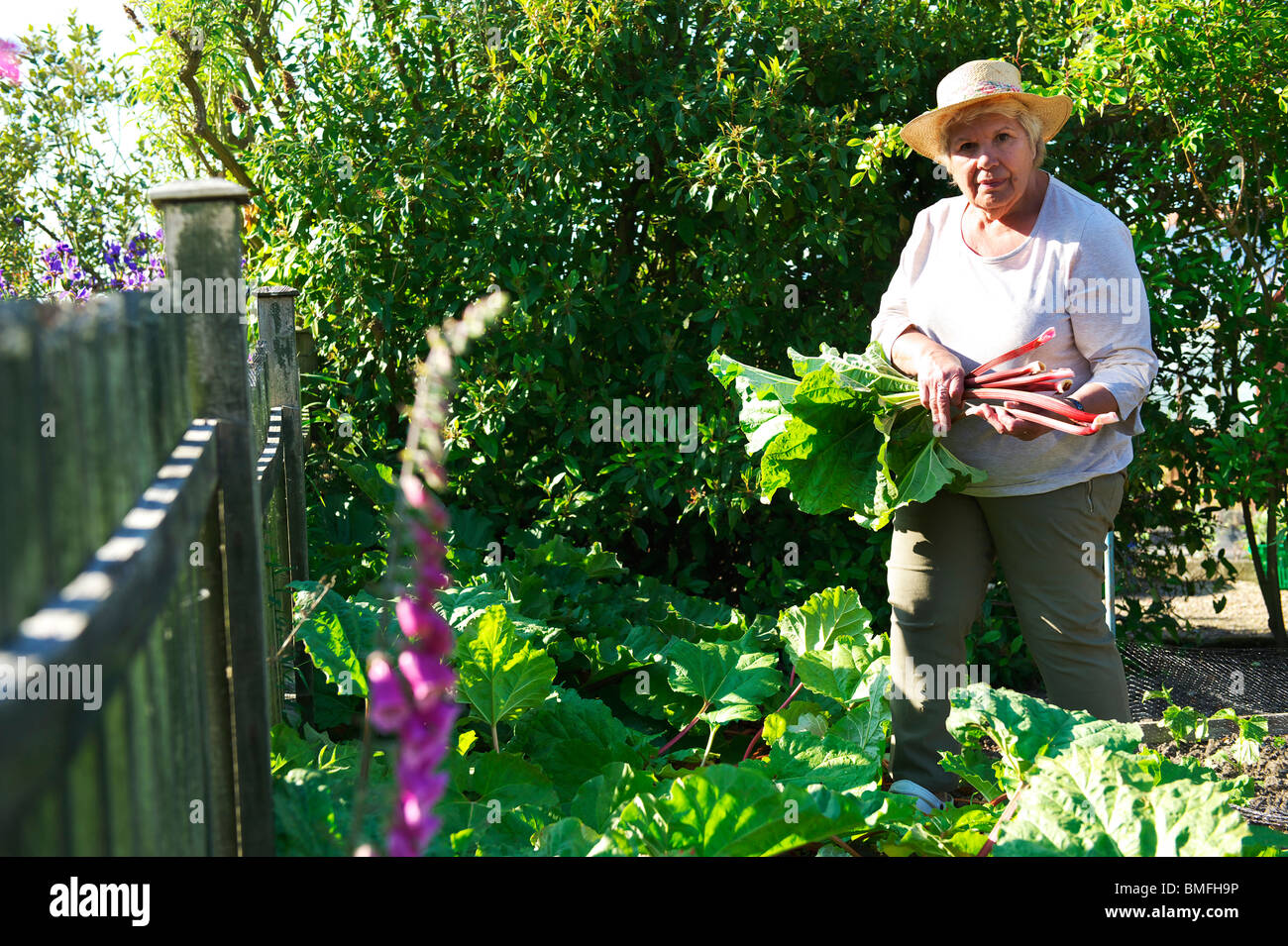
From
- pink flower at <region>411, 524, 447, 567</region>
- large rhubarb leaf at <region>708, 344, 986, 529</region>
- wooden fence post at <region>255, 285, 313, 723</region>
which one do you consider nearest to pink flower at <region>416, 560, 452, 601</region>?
pink flower at <region>411, 524, 447, 567</region>

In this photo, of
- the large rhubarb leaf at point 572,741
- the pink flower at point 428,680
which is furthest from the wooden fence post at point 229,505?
the large rhubarb leaf at point 572,741

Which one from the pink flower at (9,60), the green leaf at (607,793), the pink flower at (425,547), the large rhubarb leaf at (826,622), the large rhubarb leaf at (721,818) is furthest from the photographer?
the large rhubarb leaf at (826,622)

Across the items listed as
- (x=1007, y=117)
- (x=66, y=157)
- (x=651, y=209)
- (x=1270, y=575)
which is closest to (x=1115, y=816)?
(x=1007, y=117)

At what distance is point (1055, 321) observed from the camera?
2.54m

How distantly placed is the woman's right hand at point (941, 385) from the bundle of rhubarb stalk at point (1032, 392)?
36 mm

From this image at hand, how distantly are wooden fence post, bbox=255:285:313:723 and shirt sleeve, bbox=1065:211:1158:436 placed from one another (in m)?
2.10

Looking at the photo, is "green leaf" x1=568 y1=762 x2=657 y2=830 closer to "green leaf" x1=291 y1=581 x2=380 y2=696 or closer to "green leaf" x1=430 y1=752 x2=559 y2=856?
"green leaf" x1=430 y1=752 x2=559 y2=856

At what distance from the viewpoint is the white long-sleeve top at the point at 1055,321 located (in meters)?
2.49

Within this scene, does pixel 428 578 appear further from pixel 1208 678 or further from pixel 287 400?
pixel 1208 678

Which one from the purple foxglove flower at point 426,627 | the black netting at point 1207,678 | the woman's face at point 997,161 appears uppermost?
the woman's face at point 997,161

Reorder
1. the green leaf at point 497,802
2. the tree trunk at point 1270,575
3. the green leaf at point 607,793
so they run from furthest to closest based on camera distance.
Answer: the tree trunk at point 1270,575 → the green leaf at point 607,793 → the green leaf at point 497,802

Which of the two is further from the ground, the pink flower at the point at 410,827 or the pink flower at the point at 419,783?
the pink flower at the point at 419,783

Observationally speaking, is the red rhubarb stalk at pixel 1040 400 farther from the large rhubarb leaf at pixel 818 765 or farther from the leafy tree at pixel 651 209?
the leafy tree at pixel 651 209

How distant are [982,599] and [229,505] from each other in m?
1.89
